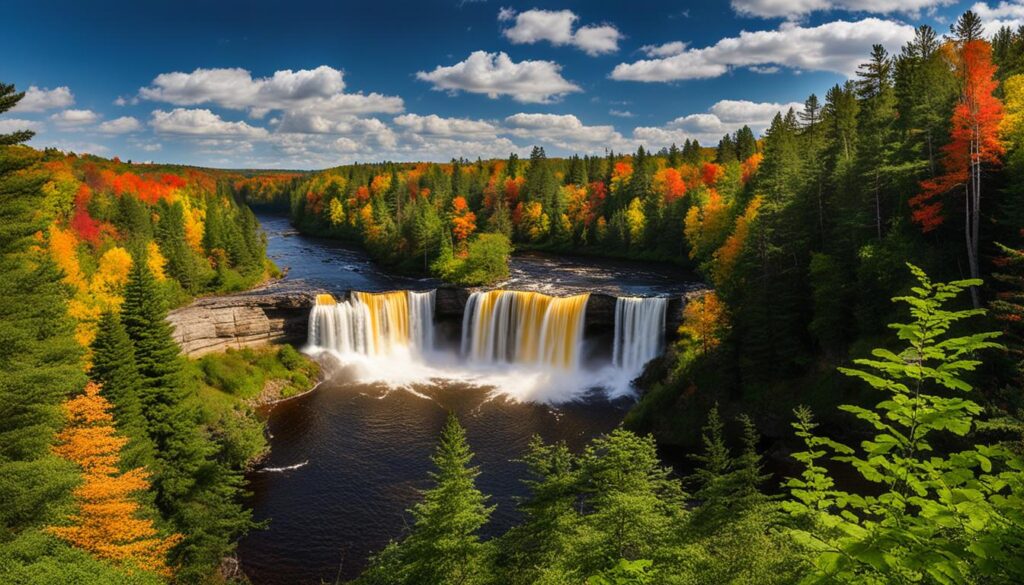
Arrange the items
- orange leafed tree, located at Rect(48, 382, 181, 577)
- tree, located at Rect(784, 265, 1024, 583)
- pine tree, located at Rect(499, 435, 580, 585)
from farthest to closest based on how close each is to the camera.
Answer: orange leafed tree, located at Rect(48, 382, 181, 577) → pine tree, located at Rect(499, 435, 580, 585) → tree, located at Rect(784, 265, 1024, 583)

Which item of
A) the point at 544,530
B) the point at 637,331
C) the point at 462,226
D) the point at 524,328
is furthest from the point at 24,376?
the point at 462,226

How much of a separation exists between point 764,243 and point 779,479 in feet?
49.8

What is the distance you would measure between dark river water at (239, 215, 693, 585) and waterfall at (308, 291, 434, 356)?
5062mm

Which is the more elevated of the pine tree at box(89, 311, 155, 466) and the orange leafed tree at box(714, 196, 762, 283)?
the orange leafed tree at box(714, 196, 762, 283)

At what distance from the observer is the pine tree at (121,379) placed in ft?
75.8

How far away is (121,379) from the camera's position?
79.6 ft

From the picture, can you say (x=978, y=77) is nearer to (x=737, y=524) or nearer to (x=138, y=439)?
(x=737, y=524)

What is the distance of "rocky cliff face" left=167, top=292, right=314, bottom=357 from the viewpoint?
4697 cm

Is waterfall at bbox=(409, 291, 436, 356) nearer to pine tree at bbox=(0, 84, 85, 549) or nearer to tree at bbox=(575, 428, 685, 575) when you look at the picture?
pine tree at bbox=(0, 84, 85, 549)

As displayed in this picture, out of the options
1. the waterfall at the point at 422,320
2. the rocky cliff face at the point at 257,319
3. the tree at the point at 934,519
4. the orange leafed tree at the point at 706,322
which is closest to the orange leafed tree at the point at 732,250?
the orange leafed tree at the point at 706,322

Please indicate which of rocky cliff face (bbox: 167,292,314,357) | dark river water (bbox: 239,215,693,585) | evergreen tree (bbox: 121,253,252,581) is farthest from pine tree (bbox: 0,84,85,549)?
rocky cliff face (bbox: 167,292,314,357)

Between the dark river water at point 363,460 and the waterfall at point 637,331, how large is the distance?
6.09 meters

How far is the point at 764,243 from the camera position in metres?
36.9

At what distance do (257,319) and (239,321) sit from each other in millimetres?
1559
